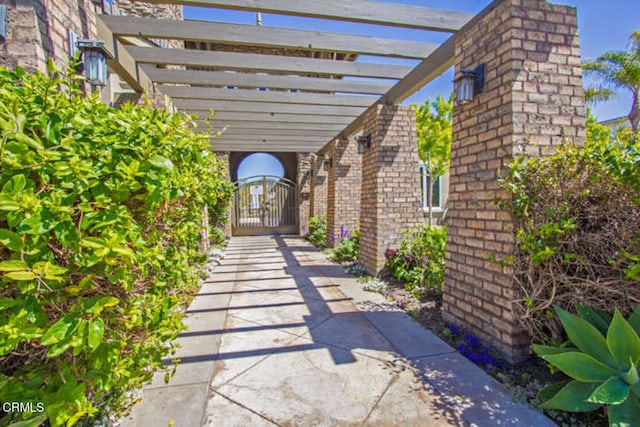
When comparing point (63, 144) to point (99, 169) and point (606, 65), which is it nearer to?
point (99, 169)

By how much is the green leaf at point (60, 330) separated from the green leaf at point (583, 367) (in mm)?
2312

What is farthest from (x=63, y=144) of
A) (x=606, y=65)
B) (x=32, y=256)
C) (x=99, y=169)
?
(x=606, y=65)

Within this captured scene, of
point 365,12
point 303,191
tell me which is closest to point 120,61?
point 365,12

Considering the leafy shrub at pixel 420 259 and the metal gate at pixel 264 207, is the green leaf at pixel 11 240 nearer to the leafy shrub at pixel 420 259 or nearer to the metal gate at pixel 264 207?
the leafy shrub at pixel 420 259

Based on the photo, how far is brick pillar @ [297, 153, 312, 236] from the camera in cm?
1092

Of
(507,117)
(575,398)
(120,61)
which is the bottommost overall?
(575,398)

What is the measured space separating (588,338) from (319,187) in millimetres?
8178

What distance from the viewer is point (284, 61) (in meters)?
4.24

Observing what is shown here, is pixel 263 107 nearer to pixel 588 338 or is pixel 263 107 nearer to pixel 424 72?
pixel 424 72

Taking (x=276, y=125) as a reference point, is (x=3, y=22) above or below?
below

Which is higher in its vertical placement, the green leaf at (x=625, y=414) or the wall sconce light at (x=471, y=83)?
the wall sconce light at (x=471, y=83)

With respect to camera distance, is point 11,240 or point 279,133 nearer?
point 11,240

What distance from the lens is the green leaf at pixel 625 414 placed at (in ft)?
4.59

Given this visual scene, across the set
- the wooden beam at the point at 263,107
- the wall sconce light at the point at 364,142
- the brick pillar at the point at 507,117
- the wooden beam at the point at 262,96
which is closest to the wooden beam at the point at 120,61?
the wooden beam at the point at 262,96
